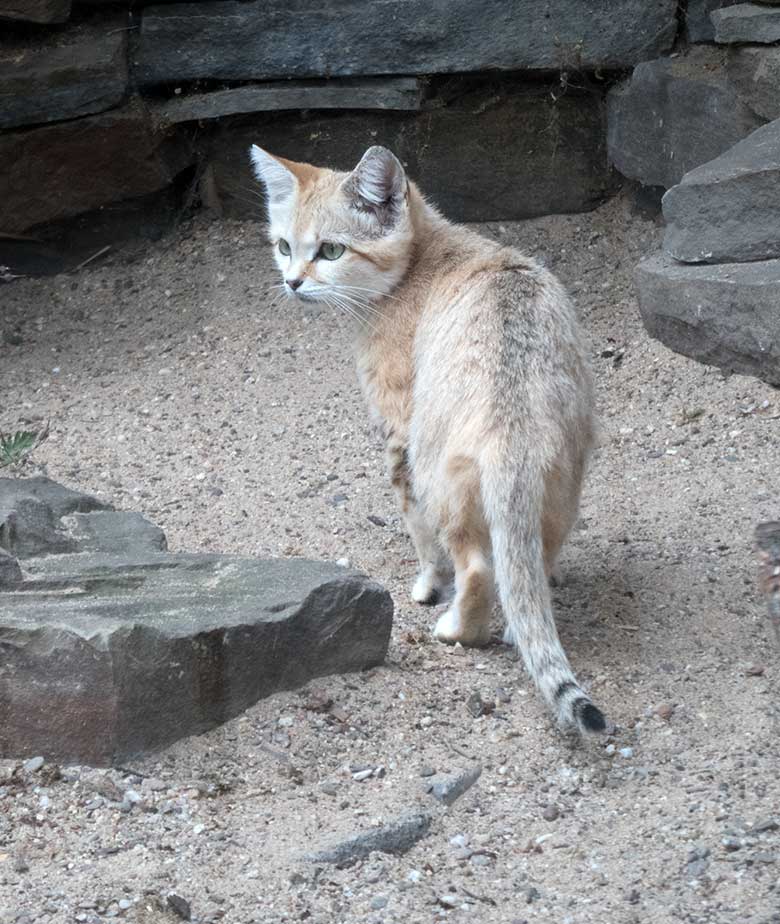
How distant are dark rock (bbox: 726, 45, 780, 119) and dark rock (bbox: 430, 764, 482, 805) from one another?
3.46m

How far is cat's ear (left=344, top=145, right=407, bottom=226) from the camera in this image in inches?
172

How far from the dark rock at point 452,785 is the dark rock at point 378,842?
0.33ft

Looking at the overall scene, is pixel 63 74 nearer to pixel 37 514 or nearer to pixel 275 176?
pixel 275 176

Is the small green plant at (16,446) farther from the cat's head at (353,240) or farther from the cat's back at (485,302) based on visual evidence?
the cat's back at (485,302)

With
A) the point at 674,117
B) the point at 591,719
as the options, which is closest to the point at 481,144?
the point at 674,117

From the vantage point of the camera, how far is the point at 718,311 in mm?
5414

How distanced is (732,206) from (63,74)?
322 cm

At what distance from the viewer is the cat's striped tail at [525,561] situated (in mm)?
3520

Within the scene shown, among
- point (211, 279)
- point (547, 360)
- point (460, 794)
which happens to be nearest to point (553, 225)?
point (211, 279)

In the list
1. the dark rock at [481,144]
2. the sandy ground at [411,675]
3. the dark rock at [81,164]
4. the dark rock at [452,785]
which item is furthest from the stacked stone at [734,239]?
the dark rock at [81,164]

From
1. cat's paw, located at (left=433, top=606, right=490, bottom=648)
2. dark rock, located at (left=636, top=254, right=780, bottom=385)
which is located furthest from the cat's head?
dark rock, located at (left=636, top=254, right=780, bottom=385)

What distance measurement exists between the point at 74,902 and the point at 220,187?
495 centimetres

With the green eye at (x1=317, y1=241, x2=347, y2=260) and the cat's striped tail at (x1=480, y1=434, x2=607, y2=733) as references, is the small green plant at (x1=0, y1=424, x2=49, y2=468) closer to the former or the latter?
the green eye at (x1=317, y1=241, x2=347, y2=260)

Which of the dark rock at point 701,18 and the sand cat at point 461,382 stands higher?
the dark rock at point 701,18
